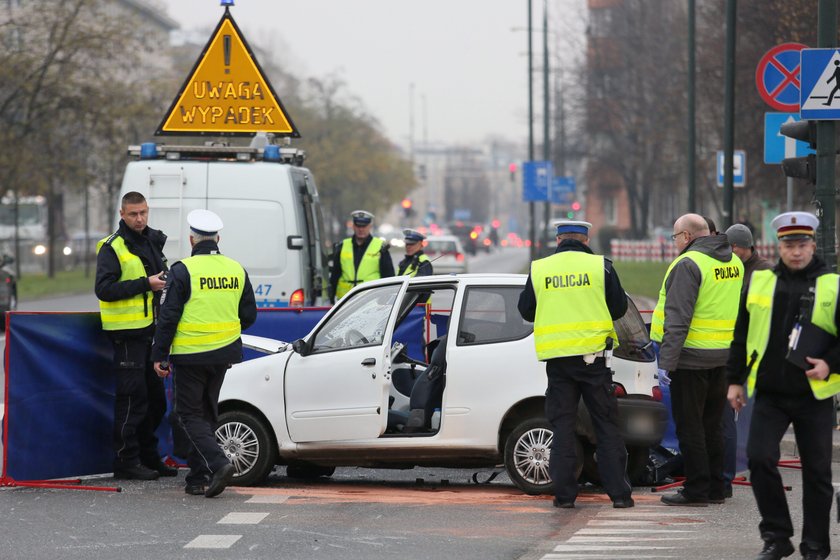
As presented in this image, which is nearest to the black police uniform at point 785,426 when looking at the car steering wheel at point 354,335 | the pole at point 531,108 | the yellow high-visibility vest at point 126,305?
the car steering wheel at point 354,335

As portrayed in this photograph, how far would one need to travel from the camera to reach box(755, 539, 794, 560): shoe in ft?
23.3

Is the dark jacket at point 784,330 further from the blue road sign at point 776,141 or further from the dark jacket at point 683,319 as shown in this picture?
the blue road sign at point 776,141

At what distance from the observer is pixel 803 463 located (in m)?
7.20

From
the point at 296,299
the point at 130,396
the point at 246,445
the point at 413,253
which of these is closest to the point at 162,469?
the point at 130,396

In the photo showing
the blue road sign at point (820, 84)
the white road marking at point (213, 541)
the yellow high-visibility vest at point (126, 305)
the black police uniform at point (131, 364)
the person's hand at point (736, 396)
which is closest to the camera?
the person's hand at point (736, 396)

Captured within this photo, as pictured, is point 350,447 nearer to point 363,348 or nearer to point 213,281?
point 363,348

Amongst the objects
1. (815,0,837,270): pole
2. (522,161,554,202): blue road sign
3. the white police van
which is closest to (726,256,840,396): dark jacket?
(815,0,837,270): pole

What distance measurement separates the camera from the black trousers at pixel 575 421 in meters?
8.92

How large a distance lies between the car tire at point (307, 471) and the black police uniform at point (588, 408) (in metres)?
2.16

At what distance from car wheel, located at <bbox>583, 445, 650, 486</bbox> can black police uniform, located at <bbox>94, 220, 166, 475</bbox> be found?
2962 mm

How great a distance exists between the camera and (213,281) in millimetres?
9484

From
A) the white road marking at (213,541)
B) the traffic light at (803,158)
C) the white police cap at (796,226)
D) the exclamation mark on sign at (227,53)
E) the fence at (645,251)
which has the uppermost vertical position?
the exclamation mark on sign at (227,53)

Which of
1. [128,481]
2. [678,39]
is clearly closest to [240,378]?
[128,481]

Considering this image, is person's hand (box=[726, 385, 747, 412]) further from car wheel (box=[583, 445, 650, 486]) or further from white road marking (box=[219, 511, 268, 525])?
white road marking (box=[219, 511, 268, 525])
